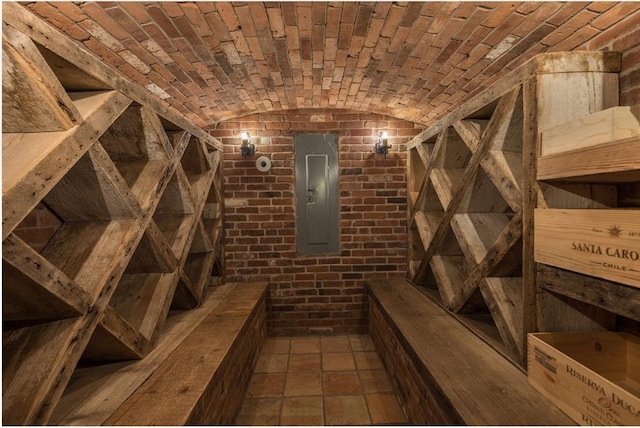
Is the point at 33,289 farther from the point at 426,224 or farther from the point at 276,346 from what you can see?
the point at 426,224

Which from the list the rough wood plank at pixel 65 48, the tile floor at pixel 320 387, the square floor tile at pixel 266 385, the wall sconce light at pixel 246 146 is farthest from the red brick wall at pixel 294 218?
the rough wood plank at pixel 65 48

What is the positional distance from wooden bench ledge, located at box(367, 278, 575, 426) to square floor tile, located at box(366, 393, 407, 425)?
49 cm

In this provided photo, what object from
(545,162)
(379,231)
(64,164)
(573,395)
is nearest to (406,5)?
(545,162)

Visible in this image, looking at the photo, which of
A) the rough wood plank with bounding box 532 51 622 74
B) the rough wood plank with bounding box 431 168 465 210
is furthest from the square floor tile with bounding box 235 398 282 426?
the rough wood plank with bounding box 532 51 622 74

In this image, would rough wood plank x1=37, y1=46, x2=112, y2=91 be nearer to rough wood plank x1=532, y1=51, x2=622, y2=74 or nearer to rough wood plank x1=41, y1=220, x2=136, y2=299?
rough wood plank x1=41, y1=220, x2=136, y2=299

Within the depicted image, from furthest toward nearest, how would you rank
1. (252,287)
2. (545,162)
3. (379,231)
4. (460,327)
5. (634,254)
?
(379,231), (252,287), (460,327), (545,162), (634,254)

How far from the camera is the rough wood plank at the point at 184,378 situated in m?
1.17

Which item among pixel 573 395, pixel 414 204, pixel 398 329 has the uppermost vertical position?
pixel 414 204

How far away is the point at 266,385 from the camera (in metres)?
2.40

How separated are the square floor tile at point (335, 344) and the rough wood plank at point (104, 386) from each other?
1.57 m

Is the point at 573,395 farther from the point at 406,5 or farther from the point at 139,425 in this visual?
the point at 406,5

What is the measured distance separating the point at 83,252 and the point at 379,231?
8.83ft

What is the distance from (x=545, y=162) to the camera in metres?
1.28

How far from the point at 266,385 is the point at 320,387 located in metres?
0.44
